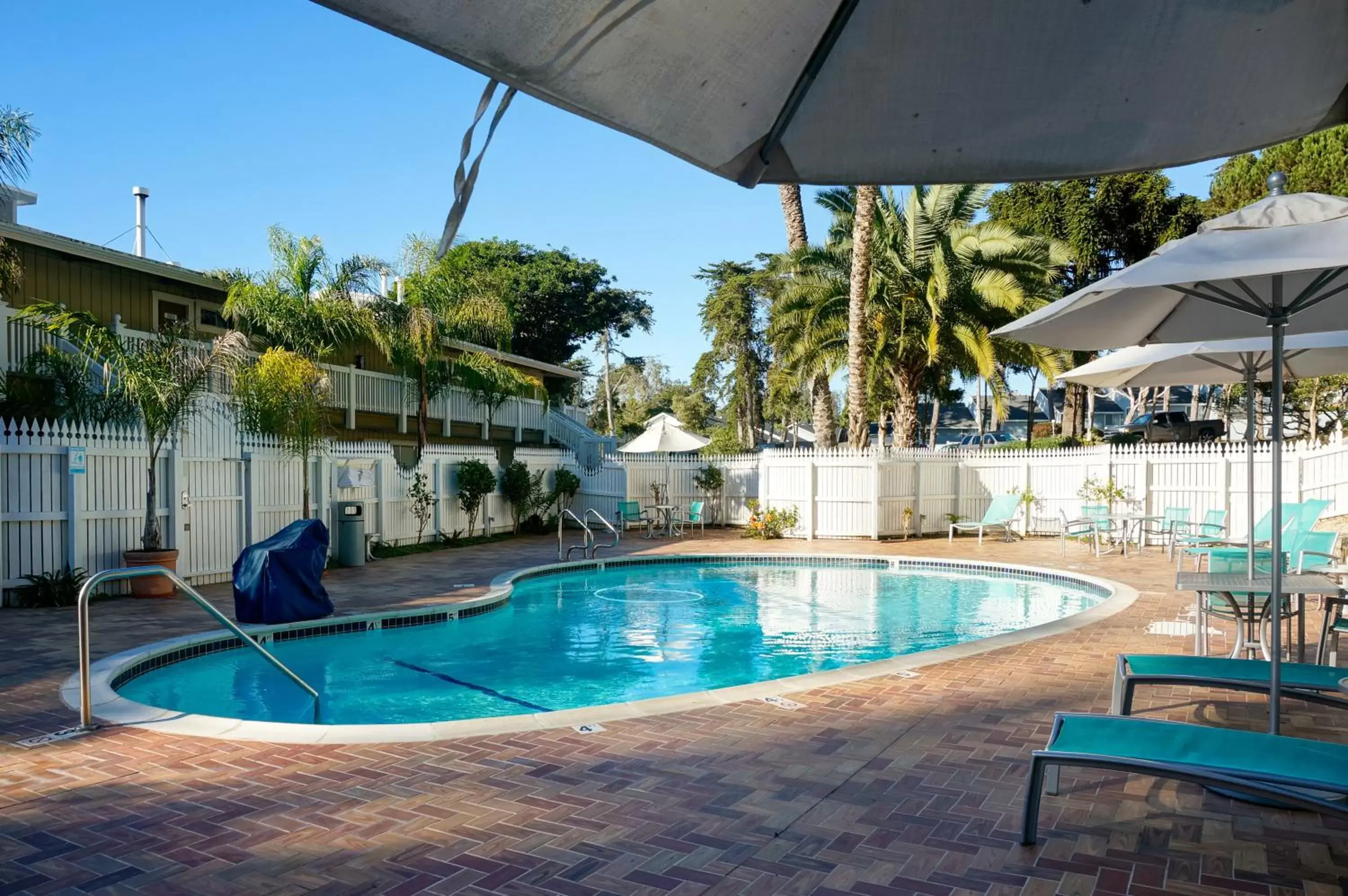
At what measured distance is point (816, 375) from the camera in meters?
22.0

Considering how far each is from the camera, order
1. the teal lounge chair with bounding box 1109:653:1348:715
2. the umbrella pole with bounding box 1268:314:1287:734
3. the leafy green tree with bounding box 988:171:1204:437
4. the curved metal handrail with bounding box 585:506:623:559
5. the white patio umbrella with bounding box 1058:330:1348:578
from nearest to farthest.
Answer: the umbrella pole with bounding box 1268:314:1287:734
the teal lounge chair with bounding box 1109:653:1348:715
the white patio umbrella with bounding box 1058:330:1348:578
the curved metal handrail with bounding box 585:506:623:559
the leafy green tree with bounding box 988:171:1204:437

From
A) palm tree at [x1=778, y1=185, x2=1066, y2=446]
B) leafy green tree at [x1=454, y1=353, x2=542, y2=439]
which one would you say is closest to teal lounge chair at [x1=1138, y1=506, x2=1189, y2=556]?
palm tree at [x1=778, y1=185, x2=1066, y2=446]

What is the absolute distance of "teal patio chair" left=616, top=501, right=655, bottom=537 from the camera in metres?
20.0

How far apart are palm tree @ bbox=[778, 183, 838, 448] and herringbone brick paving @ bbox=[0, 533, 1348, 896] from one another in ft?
47.8

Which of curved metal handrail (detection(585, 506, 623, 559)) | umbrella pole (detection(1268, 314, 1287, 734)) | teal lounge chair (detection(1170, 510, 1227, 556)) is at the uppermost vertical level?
umbrella pole (detection(1268, 314, 1287, 734))

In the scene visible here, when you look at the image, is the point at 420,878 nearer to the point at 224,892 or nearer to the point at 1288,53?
the point at 224,892

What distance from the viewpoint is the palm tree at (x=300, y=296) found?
17.3 metres

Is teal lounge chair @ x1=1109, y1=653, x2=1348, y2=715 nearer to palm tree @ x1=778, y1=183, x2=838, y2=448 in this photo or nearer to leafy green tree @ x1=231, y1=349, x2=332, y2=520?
leafy green tree @ x1=231, y1=349, x2=332, y2=520

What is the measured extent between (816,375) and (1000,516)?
585 cm

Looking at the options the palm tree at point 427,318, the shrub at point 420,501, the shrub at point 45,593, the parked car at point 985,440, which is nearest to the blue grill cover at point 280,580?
the shrub at point 45,593

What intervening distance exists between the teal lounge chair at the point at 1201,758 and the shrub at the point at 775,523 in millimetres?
15399

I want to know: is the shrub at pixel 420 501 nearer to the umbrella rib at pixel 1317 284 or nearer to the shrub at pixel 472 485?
the shrub at pixel 472 485

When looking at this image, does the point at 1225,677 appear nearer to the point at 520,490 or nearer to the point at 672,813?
the point at 672,813

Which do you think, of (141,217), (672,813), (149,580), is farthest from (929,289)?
(672,813)
